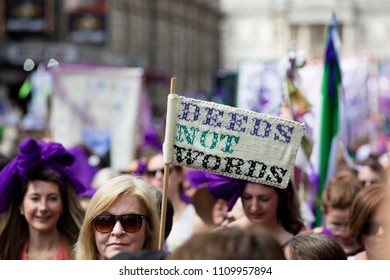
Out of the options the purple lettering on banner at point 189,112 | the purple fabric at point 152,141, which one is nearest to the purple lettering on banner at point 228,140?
the purple lettering on banner at point 189,112

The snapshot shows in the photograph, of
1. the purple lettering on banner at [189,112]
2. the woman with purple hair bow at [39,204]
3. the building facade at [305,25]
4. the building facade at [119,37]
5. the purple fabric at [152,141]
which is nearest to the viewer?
the purple lettering on banner at [189,112]

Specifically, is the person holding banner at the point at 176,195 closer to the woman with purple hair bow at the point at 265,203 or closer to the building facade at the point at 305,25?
the woman with purple hair bow at the point at 265,203

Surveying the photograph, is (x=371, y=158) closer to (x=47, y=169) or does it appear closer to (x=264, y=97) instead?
(x=264, y=97)

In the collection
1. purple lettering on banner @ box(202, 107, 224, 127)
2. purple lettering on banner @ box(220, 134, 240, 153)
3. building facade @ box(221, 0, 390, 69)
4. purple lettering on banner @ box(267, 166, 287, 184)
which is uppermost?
purple lettering on banner @ box(202, 107, 224, 127)

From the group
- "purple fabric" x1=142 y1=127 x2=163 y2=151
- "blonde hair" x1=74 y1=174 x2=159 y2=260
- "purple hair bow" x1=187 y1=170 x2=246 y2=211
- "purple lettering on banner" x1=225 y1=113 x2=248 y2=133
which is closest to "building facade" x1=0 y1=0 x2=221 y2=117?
"purple fabric" x1=142 y1=127 x2=163 y2=151

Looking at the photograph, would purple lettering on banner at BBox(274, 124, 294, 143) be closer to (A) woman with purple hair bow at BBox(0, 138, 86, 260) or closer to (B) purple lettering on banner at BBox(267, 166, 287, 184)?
(B) purple lettering on banner at BBox(267, 166, 287, 184)

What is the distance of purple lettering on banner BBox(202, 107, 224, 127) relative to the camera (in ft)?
14.5

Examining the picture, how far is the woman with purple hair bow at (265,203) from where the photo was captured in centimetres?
589

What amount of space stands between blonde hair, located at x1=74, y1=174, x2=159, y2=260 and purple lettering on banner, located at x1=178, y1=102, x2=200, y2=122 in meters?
0.48

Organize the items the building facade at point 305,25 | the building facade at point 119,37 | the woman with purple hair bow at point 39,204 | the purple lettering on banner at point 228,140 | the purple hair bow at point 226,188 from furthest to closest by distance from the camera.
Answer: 1. the building facade at point 305,25
2. the building facade at point 119,37
3. the purple hair bow at point 226,188
4. the woman with purple hair bow at point 39,204
5. the purple lettering on banner at point 228,140

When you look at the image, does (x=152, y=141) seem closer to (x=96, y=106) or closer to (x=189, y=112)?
(x=96, y=106)

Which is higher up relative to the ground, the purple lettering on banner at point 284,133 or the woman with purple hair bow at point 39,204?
the purple lettering on banner at point 284,133

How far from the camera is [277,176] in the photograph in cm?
474

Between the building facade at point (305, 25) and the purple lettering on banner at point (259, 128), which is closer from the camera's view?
the purple lettering on banner at point (259, 128)
